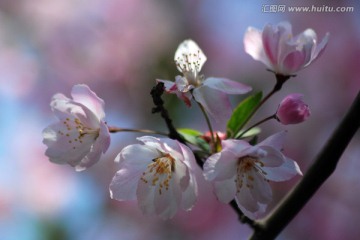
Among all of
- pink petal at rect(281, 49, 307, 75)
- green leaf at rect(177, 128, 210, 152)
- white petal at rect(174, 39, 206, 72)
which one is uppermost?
white petal at rect(174, 39, 206, 72)

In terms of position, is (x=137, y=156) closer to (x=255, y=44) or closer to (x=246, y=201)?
(x=246, y=201)

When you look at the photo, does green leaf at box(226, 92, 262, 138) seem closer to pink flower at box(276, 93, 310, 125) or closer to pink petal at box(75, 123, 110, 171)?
pink flower at box(276, 93, 310, 125)

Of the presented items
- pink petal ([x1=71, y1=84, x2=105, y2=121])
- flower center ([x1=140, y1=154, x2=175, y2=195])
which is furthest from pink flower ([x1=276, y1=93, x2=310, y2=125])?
pink petal ([x1=71, y1=84, x2=105, y2=121])

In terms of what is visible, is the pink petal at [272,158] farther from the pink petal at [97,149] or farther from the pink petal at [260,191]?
the pink petal at [97,149]

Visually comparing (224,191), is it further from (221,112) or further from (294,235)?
(294,235)

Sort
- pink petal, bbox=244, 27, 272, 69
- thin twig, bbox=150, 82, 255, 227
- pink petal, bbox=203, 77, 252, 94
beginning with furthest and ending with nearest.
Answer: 1. pink petal, bbox=244, 27, 272, 69
2. pink petal, bbox=203, 77, 252, 94
3. thin twig, bbox=150, 82, 255, 227

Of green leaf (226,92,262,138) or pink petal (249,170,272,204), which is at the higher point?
green leaf (226,92,262,138)

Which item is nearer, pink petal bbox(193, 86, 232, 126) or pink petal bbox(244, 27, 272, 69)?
pink petal bbox(193, 86, 232, 126)

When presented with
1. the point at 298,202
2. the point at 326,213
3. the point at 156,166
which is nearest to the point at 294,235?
the point at 326,213
